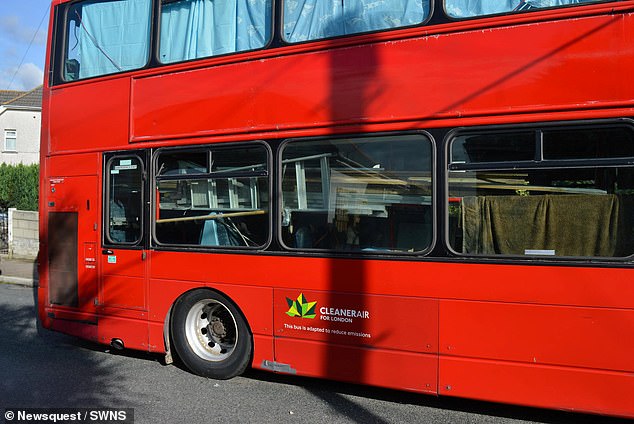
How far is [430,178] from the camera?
434cm

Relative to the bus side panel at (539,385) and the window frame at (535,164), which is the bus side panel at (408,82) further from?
the bus side panel at (539,385)

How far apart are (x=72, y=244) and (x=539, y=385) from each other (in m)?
5.25

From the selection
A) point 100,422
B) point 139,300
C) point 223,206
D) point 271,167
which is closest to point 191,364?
point 139,300

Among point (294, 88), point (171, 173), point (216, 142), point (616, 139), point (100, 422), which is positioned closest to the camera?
point (616, 139)

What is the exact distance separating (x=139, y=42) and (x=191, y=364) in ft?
11.8

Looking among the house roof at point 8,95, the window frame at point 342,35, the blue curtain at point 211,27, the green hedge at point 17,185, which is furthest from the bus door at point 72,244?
the house roof at point 8,95

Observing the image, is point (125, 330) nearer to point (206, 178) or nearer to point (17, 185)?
point (206, 178)

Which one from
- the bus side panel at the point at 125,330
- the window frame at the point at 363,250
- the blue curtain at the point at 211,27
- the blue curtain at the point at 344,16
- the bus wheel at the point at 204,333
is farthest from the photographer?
the bus side panel at the point at 125,330

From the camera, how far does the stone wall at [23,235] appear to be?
15.3 meters

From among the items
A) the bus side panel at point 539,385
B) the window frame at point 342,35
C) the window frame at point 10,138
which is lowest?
the bus side panel at point 539,385

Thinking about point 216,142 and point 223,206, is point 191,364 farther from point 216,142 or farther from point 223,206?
point 216,142

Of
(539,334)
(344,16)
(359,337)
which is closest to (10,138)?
(344,16)

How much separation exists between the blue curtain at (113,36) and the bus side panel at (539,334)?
14.1ft

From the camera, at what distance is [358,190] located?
4.68 metres
